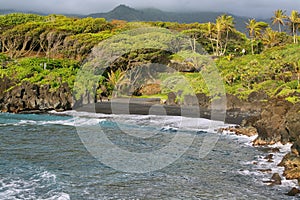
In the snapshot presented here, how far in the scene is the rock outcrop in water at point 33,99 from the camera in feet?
151

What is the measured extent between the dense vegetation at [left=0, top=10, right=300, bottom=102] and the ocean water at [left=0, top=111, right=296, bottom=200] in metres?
19.1

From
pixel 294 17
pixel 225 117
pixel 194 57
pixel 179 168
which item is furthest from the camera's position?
pixel 294 17

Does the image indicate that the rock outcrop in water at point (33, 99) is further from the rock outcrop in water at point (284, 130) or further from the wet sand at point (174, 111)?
the rock outcrop in water at point (284, 130)

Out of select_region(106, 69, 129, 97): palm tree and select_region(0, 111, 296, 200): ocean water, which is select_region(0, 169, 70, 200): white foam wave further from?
select_region(106, 69, 129, 97): palm tree

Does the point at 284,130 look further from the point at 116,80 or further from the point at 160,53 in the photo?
the point at 160,53

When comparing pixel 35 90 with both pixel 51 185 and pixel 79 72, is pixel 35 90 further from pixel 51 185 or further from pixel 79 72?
pixel 51 185

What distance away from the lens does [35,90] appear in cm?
4797

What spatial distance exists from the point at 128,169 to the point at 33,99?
102 feet

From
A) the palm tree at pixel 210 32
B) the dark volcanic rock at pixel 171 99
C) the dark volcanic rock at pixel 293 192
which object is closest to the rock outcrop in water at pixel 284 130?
the dark volcanic rock at pixel 293 192

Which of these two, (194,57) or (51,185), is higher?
(194,57)

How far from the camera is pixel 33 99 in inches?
1848

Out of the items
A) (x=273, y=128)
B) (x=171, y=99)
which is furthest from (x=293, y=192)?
(x=171, y=99)

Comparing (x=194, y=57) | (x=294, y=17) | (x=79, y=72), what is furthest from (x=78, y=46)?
(x=294, y=17)

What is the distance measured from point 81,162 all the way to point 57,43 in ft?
182
